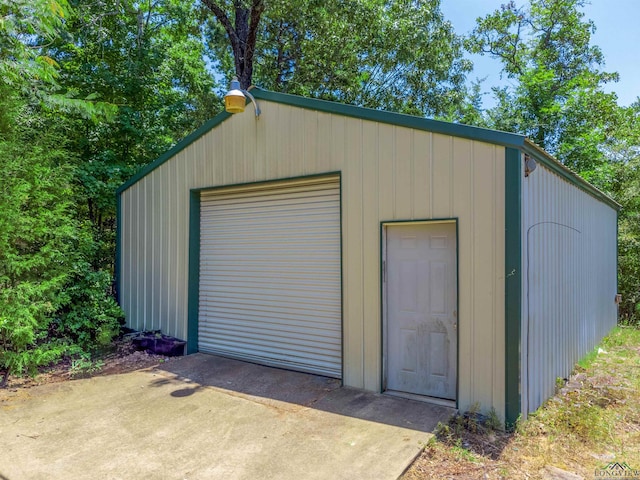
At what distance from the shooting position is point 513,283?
3684 millimetres

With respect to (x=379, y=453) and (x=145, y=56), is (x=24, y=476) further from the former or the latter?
(x=145, y=56)

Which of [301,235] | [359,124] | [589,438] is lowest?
[589,438]

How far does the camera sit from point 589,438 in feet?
11.9

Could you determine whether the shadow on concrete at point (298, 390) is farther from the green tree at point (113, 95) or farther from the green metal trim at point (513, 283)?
the green tree at point (113, 95)

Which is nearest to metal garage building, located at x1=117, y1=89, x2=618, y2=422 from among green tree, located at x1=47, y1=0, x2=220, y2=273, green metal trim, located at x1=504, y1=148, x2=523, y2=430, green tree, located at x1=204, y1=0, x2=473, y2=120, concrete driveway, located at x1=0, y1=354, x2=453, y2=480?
green metal trim, located at x1=504, y1=148, x2=523, y2=430

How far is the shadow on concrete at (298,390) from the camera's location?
3.92m

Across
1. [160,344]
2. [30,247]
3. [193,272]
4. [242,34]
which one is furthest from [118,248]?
[242,34]

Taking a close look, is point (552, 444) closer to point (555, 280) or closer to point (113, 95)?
point (555, 280)

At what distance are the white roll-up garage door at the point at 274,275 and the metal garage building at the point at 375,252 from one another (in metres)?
0.02

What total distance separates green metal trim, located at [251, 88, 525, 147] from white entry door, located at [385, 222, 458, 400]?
0.93 meters

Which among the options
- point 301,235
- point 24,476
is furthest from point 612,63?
point 24,476

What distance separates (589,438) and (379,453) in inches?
77.7

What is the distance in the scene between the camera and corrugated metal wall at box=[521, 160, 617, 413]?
3.93 meters

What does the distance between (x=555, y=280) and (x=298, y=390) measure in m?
3.26
